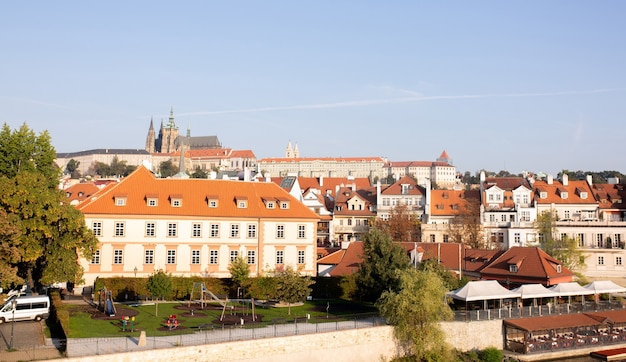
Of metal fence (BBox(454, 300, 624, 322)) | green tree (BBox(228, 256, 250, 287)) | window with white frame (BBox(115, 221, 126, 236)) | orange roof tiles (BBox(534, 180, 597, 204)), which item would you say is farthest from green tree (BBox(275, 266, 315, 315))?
orange roof tiles (BBox(534, 180, 597, 204))

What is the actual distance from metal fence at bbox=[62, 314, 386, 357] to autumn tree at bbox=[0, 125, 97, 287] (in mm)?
5778

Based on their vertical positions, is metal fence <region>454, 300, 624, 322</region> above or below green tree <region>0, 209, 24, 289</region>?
below

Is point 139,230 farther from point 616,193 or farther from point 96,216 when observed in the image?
point 616,193

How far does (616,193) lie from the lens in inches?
3051

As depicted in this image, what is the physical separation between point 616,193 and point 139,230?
Result: 56.3m

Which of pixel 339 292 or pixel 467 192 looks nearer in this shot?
pixel 339 292

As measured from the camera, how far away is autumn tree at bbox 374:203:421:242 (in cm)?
7119

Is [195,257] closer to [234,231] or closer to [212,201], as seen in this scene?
[234,231]

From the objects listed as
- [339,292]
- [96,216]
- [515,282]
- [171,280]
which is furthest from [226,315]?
[515,282]

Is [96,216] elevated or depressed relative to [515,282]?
elevated

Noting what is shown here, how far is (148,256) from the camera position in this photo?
5022 cm

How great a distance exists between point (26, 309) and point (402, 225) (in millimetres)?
44502

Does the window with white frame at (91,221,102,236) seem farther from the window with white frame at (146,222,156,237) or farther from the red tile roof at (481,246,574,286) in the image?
the red tile roof at (481,246,574,286)

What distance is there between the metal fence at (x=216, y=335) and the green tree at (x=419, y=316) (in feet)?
4.15
